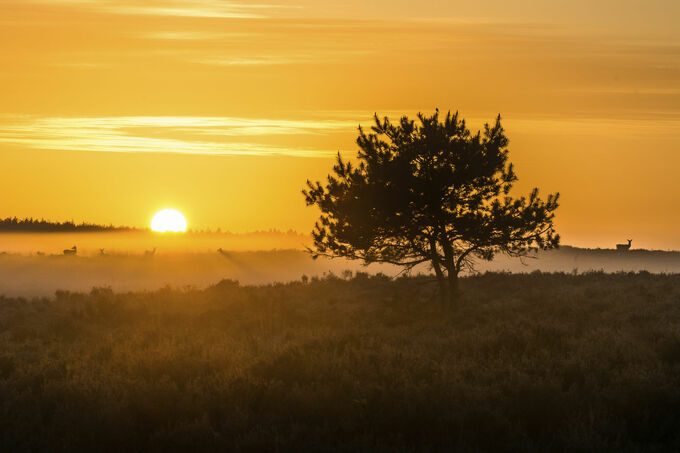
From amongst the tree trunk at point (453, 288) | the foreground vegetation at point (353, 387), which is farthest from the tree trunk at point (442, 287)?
the foreground vegetation at point (353, 387)

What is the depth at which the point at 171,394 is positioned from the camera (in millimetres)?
12969

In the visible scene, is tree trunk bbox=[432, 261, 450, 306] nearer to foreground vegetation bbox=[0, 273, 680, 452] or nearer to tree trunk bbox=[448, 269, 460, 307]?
tree trunk bbox=[448, 269, 460, 307]

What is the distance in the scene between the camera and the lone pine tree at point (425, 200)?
85.0 ft

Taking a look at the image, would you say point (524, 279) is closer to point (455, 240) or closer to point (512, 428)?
point (455, 240)

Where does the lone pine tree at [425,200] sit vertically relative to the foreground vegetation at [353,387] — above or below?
above

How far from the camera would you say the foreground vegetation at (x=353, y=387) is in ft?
36.2

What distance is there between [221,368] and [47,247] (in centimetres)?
13784

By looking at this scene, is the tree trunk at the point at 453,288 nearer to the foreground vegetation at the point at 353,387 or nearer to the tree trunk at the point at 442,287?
the tree trunk at the point at 442,287

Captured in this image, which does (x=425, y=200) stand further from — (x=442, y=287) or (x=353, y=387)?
(x=353, y=387)

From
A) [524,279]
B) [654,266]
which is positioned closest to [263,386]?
[524,279]

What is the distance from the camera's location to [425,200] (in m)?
26.1

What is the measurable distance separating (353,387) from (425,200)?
45.2ft

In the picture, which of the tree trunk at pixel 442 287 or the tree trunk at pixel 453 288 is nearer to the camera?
the tree trunk at pixel 453 288

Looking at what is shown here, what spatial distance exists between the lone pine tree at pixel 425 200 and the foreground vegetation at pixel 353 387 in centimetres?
342
